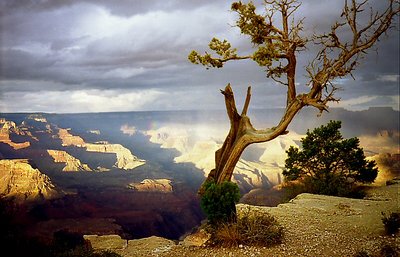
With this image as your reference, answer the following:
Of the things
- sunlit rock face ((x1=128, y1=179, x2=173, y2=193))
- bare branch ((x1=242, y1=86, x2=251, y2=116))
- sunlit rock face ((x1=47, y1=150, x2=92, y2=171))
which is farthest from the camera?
sunlit rock face ((x1=47, y1=150, x2=92, y2=171))

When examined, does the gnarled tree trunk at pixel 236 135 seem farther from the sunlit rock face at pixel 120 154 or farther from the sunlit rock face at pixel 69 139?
the sunlit rock face at pixel 69 139

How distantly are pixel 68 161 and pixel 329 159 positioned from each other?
405 feet

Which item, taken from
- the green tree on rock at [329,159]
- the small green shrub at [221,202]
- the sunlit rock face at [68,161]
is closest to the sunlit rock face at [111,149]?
the sunlit rock face at [68,161]

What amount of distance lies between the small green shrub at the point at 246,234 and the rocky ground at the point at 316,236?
326 millimetres

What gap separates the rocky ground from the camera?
468 inches

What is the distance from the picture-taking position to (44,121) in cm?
17725

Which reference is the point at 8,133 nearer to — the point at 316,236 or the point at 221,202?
the point at 221,202

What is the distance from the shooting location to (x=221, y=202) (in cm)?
1344

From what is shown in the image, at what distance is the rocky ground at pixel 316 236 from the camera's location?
39.0 feet

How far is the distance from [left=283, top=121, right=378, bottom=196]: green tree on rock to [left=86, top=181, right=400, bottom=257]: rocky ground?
923 cm

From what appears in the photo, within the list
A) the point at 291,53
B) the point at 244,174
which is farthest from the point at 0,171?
the point at 291,53

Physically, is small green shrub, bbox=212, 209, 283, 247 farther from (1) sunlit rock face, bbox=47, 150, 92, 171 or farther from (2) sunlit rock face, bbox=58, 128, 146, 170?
(2) sunlit rock face, bbox=58, 128, 146, 170

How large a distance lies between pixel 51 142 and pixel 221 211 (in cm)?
16841

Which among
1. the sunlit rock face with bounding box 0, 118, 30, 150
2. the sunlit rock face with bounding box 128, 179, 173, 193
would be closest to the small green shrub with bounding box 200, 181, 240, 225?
the sunlit rock face with bounding box 128, 179, 173, 193
